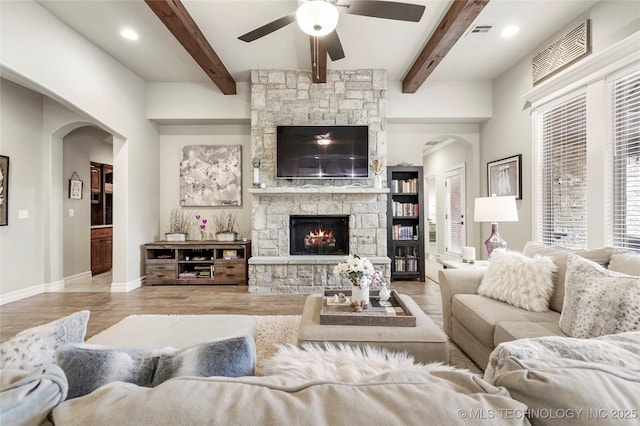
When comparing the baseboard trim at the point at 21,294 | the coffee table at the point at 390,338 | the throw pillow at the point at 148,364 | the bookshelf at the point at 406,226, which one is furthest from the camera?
the bookshelf at the point at 406,226

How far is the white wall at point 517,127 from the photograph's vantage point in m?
2.84

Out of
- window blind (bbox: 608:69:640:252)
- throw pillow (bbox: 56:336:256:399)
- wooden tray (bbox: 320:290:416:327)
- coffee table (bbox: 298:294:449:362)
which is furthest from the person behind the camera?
window blind (bbox: 608:69:640:252)

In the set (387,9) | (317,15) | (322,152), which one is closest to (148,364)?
(317,15)

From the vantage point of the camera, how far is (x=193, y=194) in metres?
4.89

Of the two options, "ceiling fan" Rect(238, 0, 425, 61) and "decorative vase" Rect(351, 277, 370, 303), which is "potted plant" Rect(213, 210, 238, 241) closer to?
"ceiling fan" Rect(238, 0, 425, 61)

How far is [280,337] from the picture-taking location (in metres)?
2.56

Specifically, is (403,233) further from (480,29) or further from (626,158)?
(480,29)

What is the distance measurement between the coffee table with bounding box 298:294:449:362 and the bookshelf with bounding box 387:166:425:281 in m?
2.93

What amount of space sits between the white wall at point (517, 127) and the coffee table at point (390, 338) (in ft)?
9.65

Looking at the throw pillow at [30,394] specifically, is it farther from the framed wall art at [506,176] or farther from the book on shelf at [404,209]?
the framed wall art at [506,176]

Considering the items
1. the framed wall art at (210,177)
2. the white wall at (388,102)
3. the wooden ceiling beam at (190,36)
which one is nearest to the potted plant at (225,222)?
the framed wall art at (210,177)

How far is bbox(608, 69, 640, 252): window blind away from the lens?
2514mm

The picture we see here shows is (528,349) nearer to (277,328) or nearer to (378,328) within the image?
(378,328)

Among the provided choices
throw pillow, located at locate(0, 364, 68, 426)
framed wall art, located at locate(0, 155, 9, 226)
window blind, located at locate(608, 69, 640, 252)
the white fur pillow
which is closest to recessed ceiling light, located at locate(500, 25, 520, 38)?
window blind, located at locate(608, 69, 640, 252)
